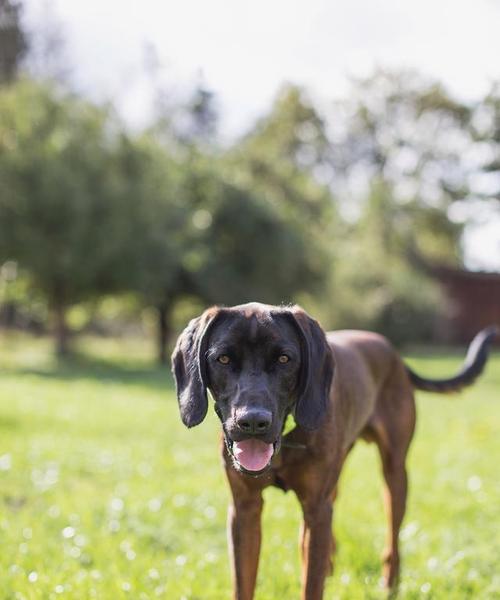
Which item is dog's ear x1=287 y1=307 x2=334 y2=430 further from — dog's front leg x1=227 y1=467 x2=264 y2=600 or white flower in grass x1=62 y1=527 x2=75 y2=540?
white flower in grass x1=62 y1=527 x2=75 y2=540

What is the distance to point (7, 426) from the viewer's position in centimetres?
1095

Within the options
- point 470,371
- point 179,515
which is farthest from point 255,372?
point 179,515

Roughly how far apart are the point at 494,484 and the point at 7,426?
6.70m

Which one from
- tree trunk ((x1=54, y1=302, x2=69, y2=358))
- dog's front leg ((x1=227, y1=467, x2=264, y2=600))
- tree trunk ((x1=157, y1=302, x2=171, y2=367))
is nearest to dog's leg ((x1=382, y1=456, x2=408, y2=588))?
dog's front leg ((x1=227, y1=467, x2=264, y2=600))

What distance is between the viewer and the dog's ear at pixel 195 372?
133 inches

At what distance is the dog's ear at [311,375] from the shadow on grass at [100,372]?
46.5 feet

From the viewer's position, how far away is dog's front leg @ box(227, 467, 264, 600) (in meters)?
3.72

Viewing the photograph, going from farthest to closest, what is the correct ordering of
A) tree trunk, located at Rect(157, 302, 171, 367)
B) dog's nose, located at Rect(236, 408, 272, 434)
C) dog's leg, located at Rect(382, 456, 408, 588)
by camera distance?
tree trunk, located at Rect(157, 302, 171, 367)
dog's leg, located at Rect(382, 456, 408, 588)
dog's nose, located at Rect(236, 408, 272, 434)

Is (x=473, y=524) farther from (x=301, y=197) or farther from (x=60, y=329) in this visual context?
(x=301, y=197)

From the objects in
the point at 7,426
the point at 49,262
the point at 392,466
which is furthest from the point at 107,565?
the point at 49,262

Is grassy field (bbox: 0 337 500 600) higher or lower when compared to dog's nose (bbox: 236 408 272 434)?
lower

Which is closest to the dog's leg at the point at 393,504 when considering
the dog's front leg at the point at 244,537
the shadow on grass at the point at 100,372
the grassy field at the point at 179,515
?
the grassy field at the point at 179,515

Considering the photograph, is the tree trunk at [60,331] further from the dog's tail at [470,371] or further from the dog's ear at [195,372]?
the dog's ear at [195,372]

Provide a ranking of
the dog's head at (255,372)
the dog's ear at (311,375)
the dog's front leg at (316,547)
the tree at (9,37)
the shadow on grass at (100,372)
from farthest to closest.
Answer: the tree at (9,37), the shadow on grass at (100,372), the dog's front leg at (316,547), the dog's ear at (311,375), the dog's head at (255,372)
